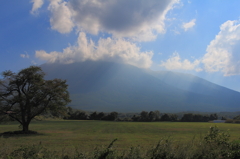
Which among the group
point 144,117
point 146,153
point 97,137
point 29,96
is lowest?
point 144,117

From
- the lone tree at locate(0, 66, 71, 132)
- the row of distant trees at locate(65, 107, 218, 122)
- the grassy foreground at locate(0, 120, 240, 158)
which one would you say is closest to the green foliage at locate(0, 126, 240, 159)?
the grassy foreground at locate(0, 120, 240, 158)

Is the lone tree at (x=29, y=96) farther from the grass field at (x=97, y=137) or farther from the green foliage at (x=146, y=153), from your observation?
the green foliage at (x=146, y=153)

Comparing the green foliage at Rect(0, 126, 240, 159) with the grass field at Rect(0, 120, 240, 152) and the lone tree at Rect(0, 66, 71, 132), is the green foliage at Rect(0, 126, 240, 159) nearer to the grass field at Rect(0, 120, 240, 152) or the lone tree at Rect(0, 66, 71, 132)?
the grass field at Rect(0, 120, 240, 152)

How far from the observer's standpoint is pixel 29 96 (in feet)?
87.4

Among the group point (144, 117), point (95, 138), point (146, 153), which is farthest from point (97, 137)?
point (144, 117)

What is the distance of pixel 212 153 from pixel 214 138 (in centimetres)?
206

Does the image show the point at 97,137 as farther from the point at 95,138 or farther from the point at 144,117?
the point at 144,117

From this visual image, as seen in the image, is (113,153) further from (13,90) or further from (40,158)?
(13,90)

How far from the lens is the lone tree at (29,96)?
26469mm

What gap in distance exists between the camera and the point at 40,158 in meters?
6.99

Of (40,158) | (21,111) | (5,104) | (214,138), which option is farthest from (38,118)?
(214,138)

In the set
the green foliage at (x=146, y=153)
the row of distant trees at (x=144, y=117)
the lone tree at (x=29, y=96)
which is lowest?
the row of distant trees at (x=144, y=117)

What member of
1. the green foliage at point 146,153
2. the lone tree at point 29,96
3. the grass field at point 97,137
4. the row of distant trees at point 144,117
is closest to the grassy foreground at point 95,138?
the grass field at point 97,137

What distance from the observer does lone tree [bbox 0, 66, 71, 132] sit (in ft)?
86.8
